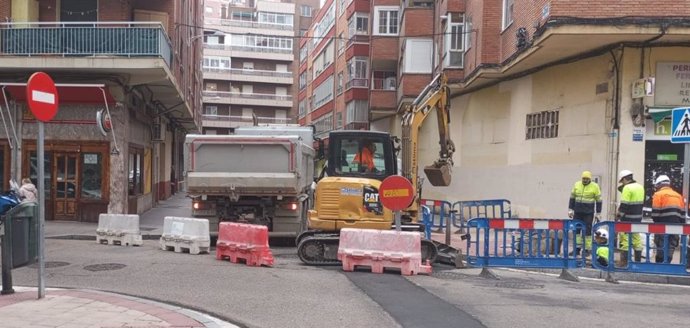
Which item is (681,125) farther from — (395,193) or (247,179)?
Result: (247,179)

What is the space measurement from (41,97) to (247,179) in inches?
222

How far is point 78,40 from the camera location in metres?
16.6

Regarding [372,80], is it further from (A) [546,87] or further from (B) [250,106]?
(B) [250,106]

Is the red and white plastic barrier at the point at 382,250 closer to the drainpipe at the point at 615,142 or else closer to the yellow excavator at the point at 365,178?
the yellow excavator at the point at 365,178

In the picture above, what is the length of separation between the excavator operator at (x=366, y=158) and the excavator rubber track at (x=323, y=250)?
155 cm

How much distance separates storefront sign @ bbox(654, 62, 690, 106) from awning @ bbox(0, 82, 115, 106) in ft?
46.8

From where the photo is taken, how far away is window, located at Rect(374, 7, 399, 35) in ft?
108

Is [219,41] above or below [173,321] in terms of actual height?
above

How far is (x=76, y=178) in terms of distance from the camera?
17734mm

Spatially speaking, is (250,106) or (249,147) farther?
(250,106)

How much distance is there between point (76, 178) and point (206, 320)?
514 inches

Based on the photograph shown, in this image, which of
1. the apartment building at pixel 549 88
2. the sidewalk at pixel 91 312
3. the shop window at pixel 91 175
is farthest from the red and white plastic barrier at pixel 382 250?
the shop window at pixel 91 175

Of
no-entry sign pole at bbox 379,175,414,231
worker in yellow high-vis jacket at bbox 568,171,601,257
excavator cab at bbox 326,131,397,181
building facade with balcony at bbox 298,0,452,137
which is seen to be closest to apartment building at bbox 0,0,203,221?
excavator cab at bbox 326,131,397,181

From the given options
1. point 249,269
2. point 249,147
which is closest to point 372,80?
point 249,147
